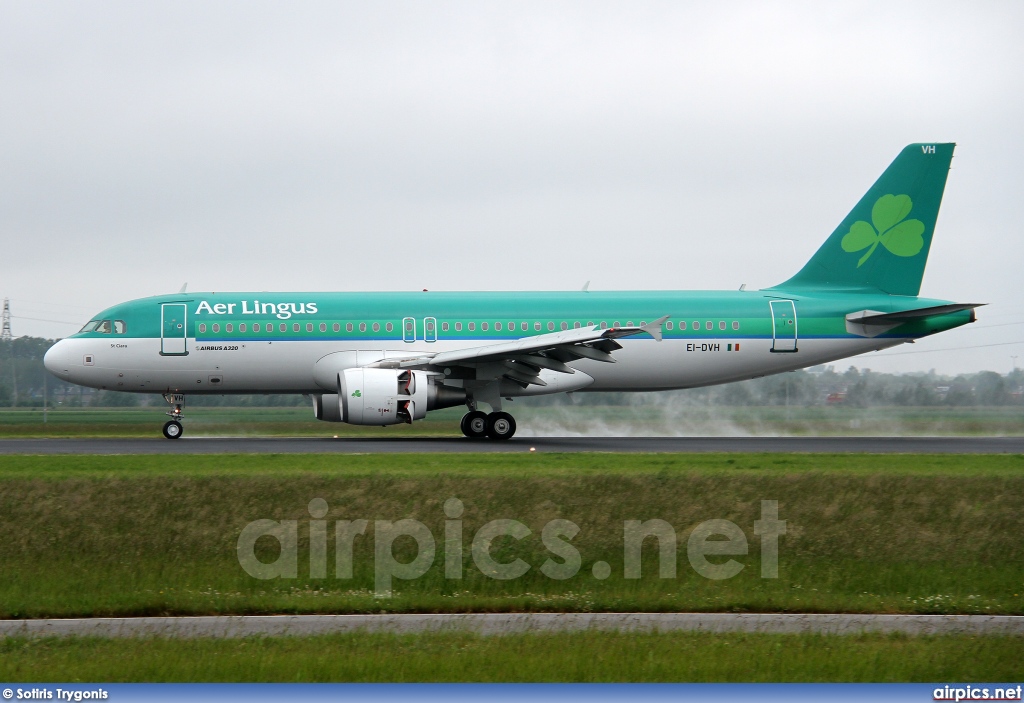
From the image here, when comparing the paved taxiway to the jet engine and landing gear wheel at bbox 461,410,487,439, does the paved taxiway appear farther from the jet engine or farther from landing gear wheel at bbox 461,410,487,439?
landing gear wheel at bbox 461,410,487,439

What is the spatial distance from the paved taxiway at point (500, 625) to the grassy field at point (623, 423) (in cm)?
2182

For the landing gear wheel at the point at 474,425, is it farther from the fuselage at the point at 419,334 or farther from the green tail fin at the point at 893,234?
the green tail fin at the point at 893,234

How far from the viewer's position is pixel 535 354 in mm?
27516

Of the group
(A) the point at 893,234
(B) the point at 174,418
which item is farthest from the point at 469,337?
(A) the point at 893,234

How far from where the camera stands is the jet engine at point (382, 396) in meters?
26.3

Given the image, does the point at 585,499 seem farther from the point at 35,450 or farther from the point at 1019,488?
the point at 35,450

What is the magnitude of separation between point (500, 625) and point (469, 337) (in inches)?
794

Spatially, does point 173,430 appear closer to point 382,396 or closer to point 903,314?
point 382,396

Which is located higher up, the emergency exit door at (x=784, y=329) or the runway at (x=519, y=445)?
the emergency exit door at (x=784, y=329)

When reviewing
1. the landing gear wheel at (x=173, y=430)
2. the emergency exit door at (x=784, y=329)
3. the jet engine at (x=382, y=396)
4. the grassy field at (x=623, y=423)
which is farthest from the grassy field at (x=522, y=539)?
the grassy field at (x=623, y=423)

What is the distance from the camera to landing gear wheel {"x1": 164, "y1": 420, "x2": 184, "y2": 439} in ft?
96.3

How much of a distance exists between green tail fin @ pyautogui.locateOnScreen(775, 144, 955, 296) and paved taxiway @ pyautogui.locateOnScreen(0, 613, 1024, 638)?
2278cm

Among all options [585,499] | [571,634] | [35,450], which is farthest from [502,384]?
[571,634]

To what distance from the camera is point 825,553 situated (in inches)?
527
